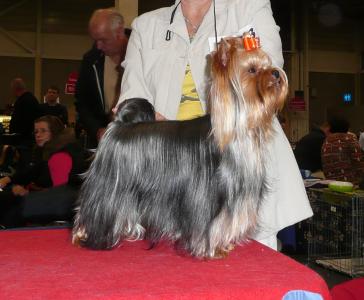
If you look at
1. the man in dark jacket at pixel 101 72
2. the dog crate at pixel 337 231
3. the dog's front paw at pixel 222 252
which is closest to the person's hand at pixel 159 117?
the dog's front paw at pixel 222 252

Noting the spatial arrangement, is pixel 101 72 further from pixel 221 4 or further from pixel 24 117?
pixel 24 117

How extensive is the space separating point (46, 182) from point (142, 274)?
351 centimetres

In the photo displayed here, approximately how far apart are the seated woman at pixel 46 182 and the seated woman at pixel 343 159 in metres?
3.04

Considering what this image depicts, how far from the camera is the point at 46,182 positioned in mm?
4703

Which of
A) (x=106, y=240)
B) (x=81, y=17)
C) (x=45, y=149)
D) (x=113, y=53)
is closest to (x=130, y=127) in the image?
(x=106, y=240)

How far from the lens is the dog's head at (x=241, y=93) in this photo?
1604 mm

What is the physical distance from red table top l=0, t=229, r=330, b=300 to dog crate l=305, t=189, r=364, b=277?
335 cm

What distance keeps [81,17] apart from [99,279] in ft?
49.2

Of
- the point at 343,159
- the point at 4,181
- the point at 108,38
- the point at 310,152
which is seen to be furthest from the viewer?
the point at 310,152

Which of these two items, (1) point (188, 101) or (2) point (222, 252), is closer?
(2) point (222, 252)

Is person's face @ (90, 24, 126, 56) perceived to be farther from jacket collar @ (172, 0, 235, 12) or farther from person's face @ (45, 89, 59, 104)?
person's face @ (45, 89, 59, 104)

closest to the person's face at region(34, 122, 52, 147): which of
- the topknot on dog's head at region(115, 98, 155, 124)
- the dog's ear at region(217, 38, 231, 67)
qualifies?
the topknot on dog's head at region(115, 98, 155, 124)

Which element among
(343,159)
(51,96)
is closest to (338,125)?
(343,159)

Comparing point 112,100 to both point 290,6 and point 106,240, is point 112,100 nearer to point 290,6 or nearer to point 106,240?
point 106,240
